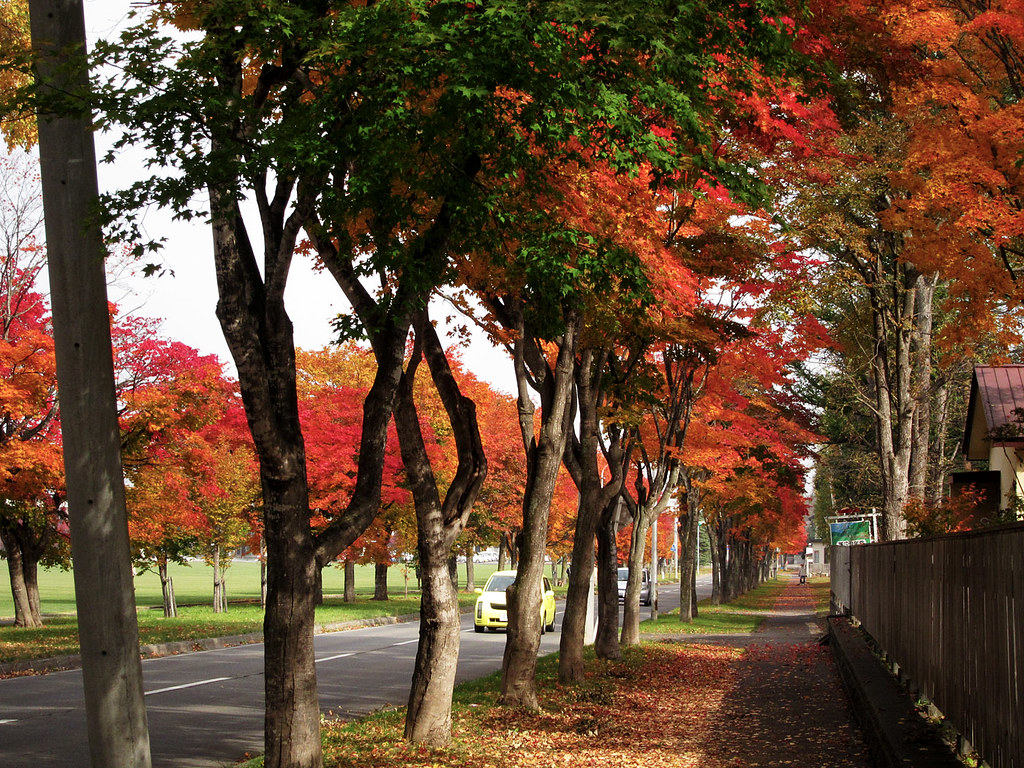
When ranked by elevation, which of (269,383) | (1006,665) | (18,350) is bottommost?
(1006,665)

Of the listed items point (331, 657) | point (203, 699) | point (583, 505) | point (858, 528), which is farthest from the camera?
point (858, 528)

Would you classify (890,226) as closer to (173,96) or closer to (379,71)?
(379,71)

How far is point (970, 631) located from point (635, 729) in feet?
19.1

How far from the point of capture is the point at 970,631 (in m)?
7.61

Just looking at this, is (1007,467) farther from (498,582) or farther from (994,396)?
(498,582)

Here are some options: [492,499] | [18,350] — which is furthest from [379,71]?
[492,499]

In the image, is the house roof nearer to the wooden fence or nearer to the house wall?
the house wall

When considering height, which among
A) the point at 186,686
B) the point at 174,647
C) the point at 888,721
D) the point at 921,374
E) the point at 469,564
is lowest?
the point at 469,564

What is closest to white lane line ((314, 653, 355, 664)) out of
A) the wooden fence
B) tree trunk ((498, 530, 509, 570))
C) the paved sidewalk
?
the paved sidewalk

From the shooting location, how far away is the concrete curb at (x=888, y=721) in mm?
7504

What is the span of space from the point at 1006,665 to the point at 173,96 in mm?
6377

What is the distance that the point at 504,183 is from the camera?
30.2 ft

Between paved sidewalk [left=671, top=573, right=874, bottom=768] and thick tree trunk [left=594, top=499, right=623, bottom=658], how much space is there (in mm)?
2451

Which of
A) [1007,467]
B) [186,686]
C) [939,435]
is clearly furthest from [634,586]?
[939,435]
